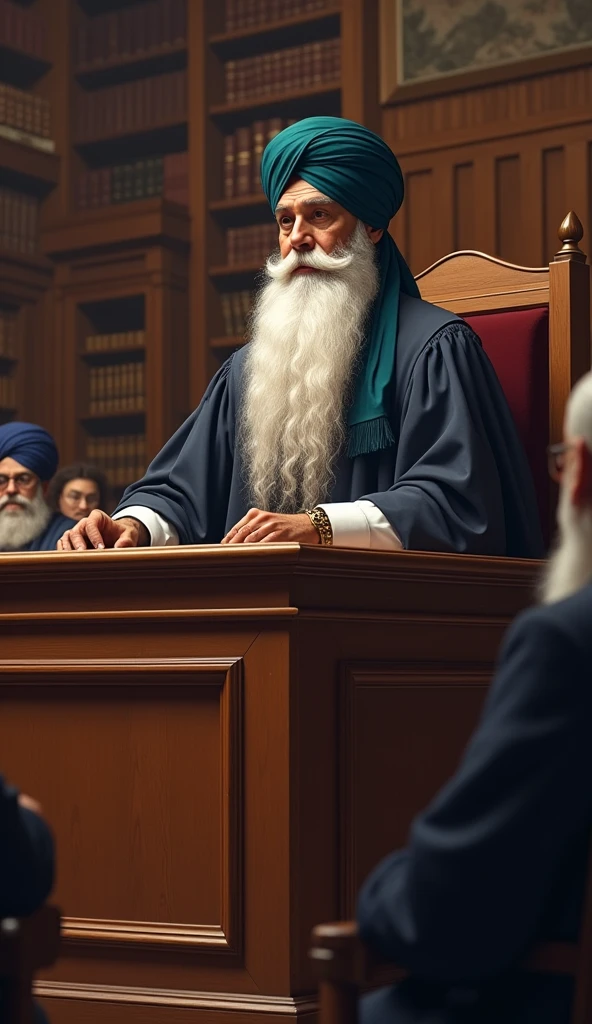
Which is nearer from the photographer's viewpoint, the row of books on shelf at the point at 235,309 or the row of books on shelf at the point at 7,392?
the row of books on shelf at the point at 235,309

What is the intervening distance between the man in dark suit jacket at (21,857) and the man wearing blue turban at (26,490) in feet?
18.3

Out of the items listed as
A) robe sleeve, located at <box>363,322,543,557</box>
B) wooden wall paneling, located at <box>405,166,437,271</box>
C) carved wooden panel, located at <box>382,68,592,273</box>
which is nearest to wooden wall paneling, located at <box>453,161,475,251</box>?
carved wooden panel, located at <box>382,68,592,273</box>

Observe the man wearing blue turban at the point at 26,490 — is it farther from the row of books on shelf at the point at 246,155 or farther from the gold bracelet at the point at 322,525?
the gold bracelet at the point at 322,525

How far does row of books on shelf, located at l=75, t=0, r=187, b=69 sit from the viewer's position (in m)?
8.64

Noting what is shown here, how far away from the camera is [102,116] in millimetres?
8883

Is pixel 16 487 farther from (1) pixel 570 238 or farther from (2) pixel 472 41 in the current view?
(1) pixel 570 238

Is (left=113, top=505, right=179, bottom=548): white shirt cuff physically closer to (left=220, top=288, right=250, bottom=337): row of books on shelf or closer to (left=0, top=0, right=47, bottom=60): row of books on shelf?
(left=220, top=288, right=250, bottom=337): row of books on shelf

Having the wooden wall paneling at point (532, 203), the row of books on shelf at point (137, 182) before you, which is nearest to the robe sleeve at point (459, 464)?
the wooden wall paneling at point (532, 203)

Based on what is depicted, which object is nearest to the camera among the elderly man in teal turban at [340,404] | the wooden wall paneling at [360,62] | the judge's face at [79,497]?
the elderly man in teal turban at [340,404]

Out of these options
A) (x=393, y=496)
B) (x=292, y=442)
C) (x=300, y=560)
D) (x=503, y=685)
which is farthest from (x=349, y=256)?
(x=503, y=685)

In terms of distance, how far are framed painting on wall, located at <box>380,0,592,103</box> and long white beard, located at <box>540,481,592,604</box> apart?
19.6ft

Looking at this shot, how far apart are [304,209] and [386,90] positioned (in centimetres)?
434

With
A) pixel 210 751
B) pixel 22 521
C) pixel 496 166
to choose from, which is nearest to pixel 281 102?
pixel 496 166

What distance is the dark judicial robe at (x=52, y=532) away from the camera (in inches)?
277
